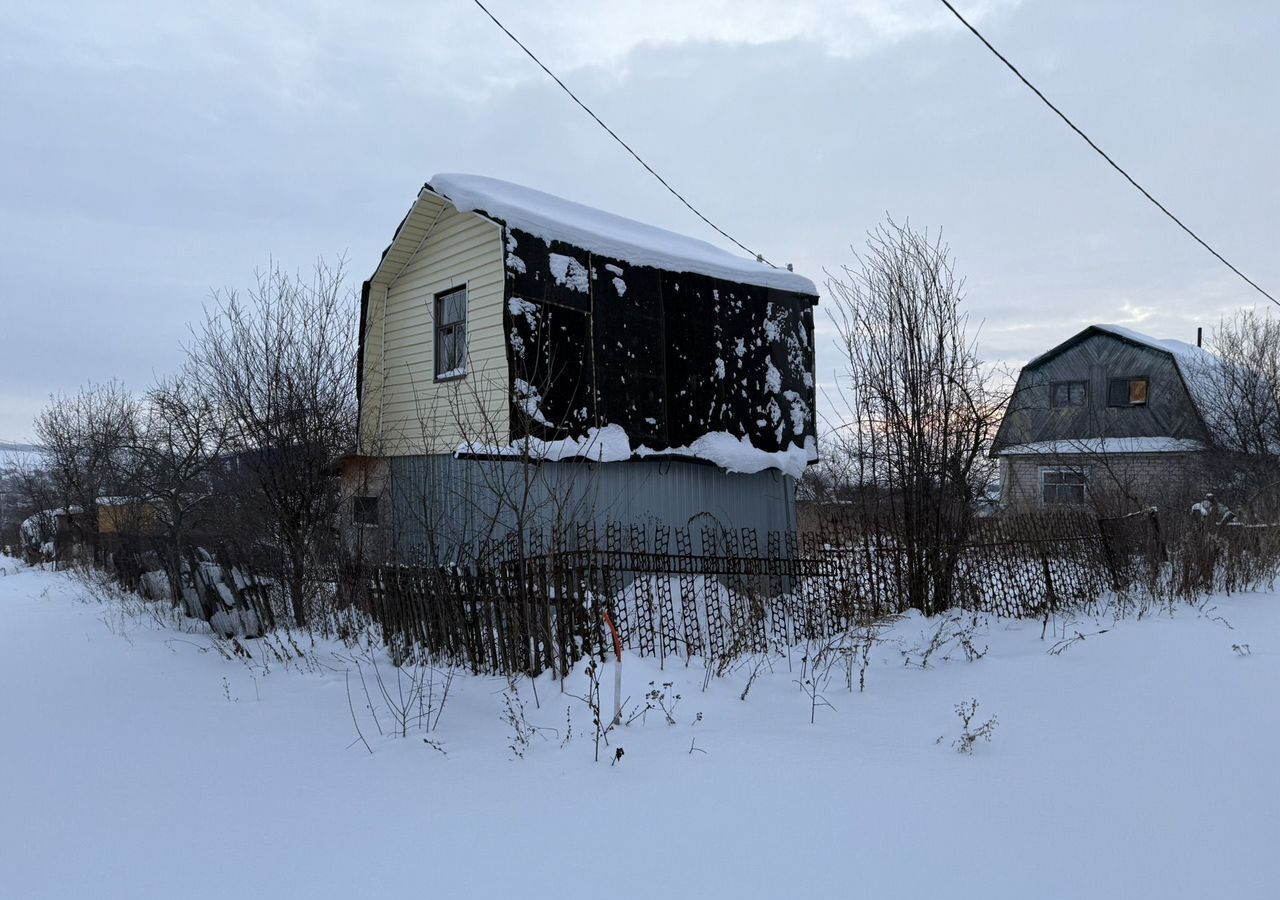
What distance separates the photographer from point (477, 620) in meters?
7.43

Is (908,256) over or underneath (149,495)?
over

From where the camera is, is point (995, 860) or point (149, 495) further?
point (149, 495)

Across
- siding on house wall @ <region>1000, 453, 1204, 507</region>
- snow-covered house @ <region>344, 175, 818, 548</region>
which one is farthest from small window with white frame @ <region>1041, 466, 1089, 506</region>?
snow-covered house @ <region>344, 175, 818, 548</region>

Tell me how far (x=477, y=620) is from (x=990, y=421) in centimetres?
742

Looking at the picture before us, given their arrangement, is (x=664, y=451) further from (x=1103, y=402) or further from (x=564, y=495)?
(x=1103, y=402)

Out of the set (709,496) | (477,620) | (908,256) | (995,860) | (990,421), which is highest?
(908,256)

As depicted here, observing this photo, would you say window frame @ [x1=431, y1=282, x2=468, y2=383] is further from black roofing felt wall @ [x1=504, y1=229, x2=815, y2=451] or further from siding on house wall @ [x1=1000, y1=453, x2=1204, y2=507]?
siding on house wall @ [x1=1000, y1=453, x2=1204, y2=507]

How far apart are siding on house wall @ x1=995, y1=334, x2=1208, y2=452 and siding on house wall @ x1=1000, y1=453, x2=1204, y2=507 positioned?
93 cm

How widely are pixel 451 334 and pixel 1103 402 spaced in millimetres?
Result: 24156

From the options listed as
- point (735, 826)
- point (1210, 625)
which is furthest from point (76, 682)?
point (1210, 625)

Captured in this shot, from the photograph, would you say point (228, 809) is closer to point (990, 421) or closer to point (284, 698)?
point (284, 698)

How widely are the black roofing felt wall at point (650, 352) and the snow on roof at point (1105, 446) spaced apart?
13.4 m

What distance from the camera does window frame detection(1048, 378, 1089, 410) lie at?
2755cm

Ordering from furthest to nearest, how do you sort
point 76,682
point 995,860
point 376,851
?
1. point 76,682
2. point 376,851
3. point 995,860
